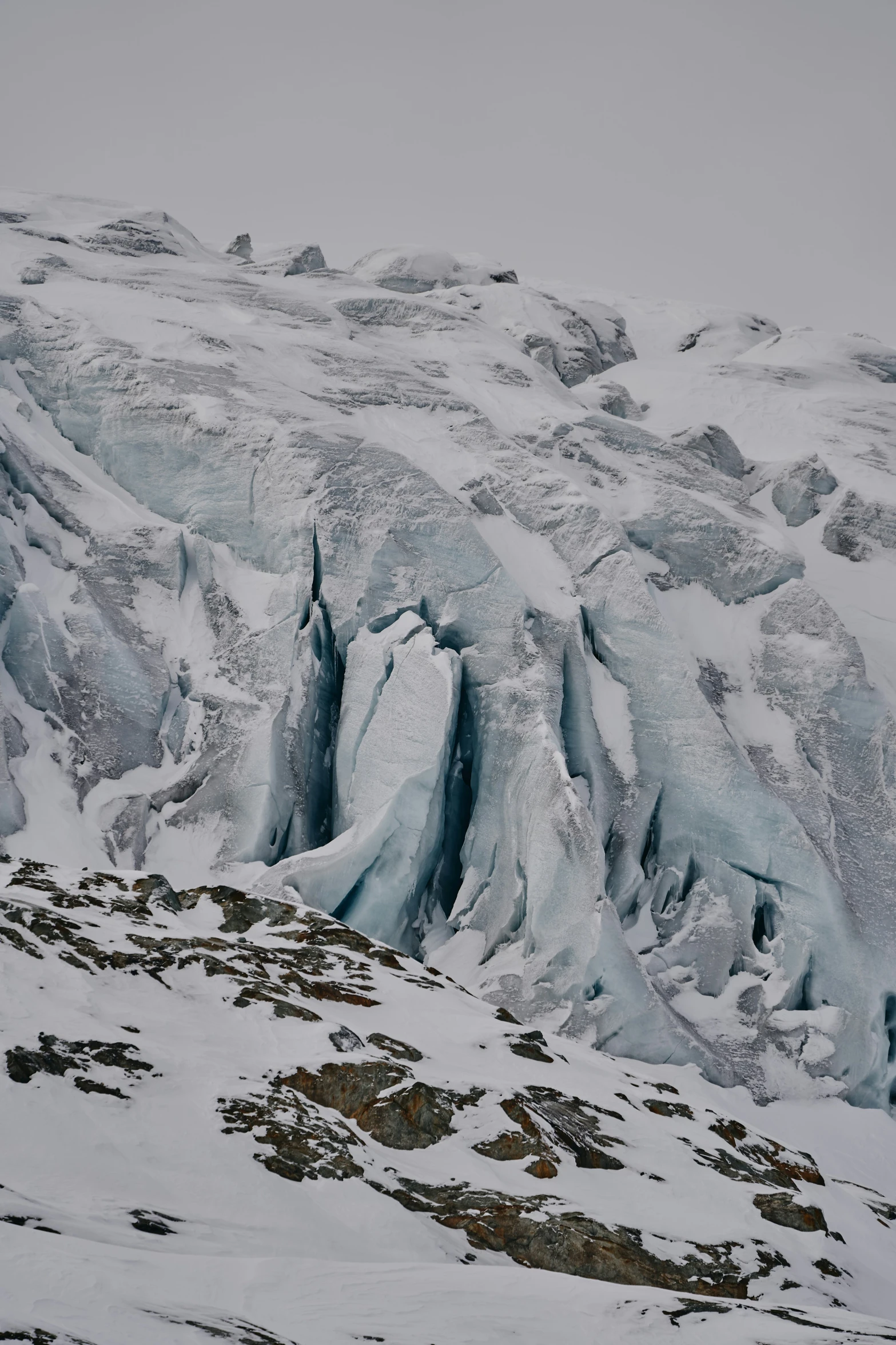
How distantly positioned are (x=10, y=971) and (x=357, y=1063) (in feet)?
26.2

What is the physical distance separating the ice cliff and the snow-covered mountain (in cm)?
19

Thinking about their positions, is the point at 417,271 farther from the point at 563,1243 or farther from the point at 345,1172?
the point at 563,1243

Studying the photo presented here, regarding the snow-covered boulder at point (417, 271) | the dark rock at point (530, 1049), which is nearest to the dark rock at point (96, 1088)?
the dark rock at point (530, 1049)

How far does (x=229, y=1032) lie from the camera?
26297 mm

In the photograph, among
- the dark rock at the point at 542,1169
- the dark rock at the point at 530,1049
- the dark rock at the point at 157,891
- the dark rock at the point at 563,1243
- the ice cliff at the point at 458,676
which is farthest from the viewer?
the ice cliff at the point at 458,676

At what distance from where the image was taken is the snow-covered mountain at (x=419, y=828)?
2017cm

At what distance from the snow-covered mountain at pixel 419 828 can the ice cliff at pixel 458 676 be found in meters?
0.19

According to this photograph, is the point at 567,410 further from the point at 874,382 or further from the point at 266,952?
the point at 266,952

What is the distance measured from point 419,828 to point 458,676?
6975 millimetres

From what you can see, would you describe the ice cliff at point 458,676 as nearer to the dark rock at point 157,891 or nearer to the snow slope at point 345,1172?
the dark rock at point 157,891

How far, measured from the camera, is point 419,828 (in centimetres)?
4262

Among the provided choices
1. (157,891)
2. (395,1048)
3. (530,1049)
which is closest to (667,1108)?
(530,1049)

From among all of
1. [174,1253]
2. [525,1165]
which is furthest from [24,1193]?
[525,1165]

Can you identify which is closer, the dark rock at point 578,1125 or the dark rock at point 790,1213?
the dark rock at point 790,1213
